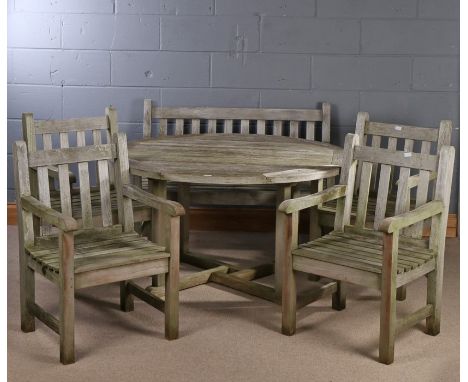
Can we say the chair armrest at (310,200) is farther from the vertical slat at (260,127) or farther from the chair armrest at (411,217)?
the vertical slat at (260,127)

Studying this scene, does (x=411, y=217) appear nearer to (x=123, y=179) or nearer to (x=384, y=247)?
(x=384, y=247)

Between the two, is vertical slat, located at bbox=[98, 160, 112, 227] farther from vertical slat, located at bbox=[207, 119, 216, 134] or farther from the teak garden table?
vertical slat, located at bbox=[207, 119, 216, 134]

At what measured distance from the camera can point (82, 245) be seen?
331 centimetres

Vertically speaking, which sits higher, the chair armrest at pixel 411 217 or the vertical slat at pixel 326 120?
the vertical slat at pixel 326 120

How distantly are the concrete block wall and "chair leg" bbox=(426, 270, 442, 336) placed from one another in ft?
6.10

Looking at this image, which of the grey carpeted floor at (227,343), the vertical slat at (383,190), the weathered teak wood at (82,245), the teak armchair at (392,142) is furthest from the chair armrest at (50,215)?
the teak armchair at (392,142)

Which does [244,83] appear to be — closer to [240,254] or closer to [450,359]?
[240,254]

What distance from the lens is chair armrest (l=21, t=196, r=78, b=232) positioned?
2.94 meters

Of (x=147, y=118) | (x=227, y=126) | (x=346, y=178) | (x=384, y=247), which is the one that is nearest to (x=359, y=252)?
(x=384, y=247)

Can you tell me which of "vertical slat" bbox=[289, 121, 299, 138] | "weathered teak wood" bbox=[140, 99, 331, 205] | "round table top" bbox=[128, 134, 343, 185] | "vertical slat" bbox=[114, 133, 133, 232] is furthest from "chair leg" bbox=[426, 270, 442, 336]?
"vertical slat" bbox=[289, 121, 299, 138]

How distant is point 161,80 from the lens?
16.7ft

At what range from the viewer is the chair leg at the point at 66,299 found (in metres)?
2.96

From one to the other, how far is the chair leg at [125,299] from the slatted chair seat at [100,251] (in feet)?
1.12

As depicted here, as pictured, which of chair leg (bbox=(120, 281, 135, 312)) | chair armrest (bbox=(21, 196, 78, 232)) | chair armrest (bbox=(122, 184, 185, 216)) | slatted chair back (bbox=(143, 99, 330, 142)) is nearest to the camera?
chair armrest (bbox=(21, 196, 78, 232))
